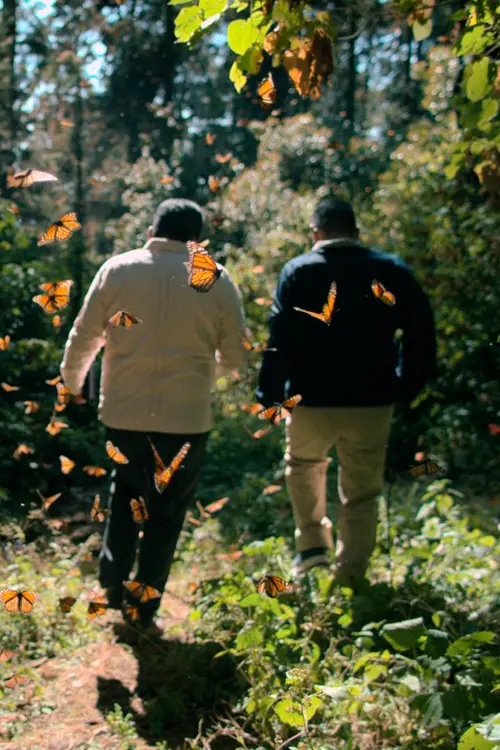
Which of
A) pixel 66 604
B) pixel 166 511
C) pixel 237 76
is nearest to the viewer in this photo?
pixel 237 76

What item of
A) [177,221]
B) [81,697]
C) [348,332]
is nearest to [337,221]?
[348,332]

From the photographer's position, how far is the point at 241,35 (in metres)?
2.31

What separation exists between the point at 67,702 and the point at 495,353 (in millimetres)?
5027

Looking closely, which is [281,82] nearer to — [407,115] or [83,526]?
[407,115]

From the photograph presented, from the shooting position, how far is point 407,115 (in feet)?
88.0

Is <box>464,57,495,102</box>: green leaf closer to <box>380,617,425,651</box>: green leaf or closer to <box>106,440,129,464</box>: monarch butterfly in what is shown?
<box>380,617,425,651</box>: green leaf

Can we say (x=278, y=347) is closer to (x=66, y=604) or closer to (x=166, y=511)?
(x=166, y=511)

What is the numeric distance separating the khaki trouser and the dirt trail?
2.92 ft

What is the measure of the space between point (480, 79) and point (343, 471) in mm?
2060

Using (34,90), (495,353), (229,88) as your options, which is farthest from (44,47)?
(495,353)

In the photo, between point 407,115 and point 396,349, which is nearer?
point 396,349

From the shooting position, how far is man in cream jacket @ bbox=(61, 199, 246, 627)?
11.4 ft

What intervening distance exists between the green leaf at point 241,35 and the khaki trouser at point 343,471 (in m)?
1.90

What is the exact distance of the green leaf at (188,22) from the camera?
2.23 m
